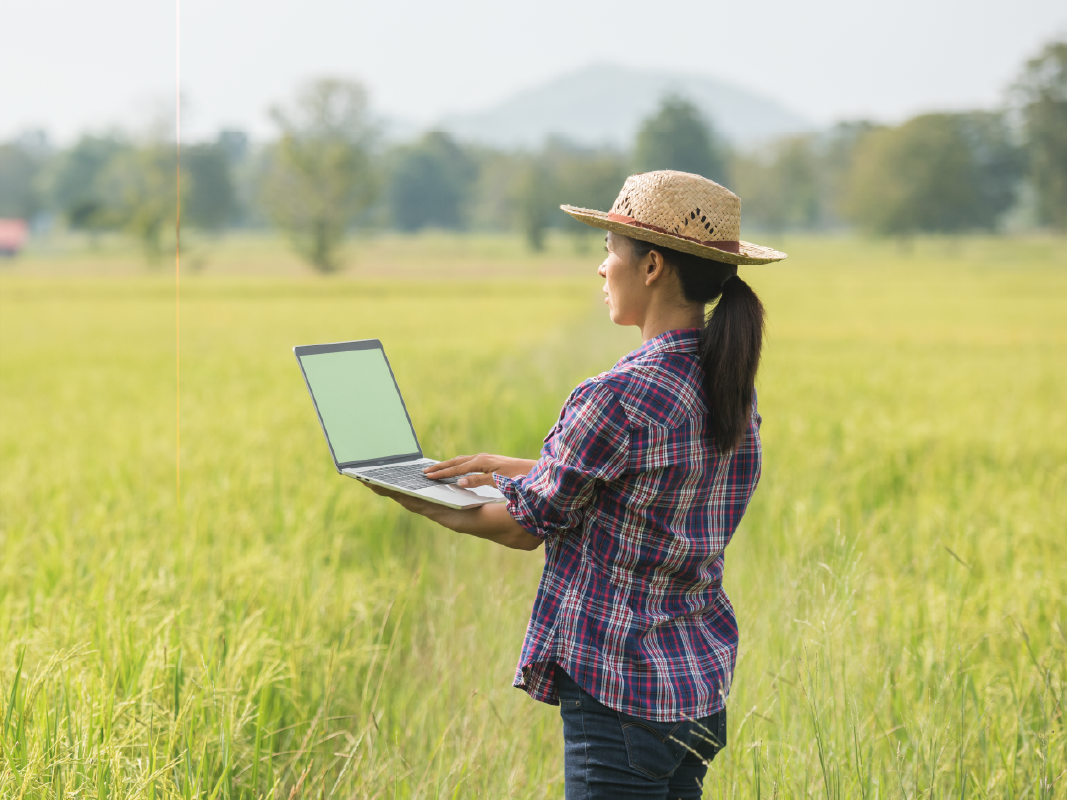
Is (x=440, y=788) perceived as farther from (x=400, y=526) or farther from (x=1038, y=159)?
(x=1038, y=159)

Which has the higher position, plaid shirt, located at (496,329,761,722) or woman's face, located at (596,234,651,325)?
woman's face, located at (596,234,651,325)

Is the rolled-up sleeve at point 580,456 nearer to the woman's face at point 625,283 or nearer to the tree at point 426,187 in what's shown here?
the woman's face at point 625,283

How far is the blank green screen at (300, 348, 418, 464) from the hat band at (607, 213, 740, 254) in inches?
24.1

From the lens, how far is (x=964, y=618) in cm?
318

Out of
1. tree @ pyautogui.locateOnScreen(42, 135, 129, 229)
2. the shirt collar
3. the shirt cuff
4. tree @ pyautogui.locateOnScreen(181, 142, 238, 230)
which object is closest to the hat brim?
the shirt collar

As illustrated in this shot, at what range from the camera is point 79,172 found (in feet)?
249

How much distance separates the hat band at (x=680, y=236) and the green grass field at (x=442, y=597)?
0.63 m

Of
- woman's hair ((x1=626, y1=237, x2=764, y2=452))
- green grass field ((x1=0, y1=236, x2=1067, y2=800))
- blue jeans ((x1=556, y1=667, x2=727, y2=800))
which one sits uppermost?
woman's hair ((x1=626, y1=237, x2=764, y2=452))

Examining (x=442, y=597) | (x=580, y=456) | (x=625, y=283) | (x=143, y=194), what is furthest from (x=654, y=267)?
(x=143, y=194)

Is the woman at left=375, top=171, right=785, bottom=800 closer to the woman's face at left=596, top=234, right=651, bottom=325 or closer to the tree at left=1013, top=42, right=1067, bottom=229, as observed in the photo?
the woman's face at left=596, top=234, right=651, bottom=325

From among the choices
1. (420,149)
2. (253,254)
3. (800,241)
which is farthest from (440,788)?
(420,149)

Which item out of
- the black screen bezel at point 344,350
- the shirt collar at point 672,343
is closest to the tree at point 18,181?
the black screen bezel at point 344,350

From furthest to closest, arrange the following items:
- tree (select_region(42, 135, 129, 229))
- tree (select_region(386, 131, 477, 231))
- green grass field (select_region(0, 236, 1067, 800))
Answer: tree (select_region(386, 131, 477, 231)), tree (select_region(42, 135, 129, 229)), green grass field (select_region(0, 236, 1067, 800))

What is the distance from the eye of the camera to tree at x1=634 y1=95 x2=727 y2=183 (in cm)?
6397
